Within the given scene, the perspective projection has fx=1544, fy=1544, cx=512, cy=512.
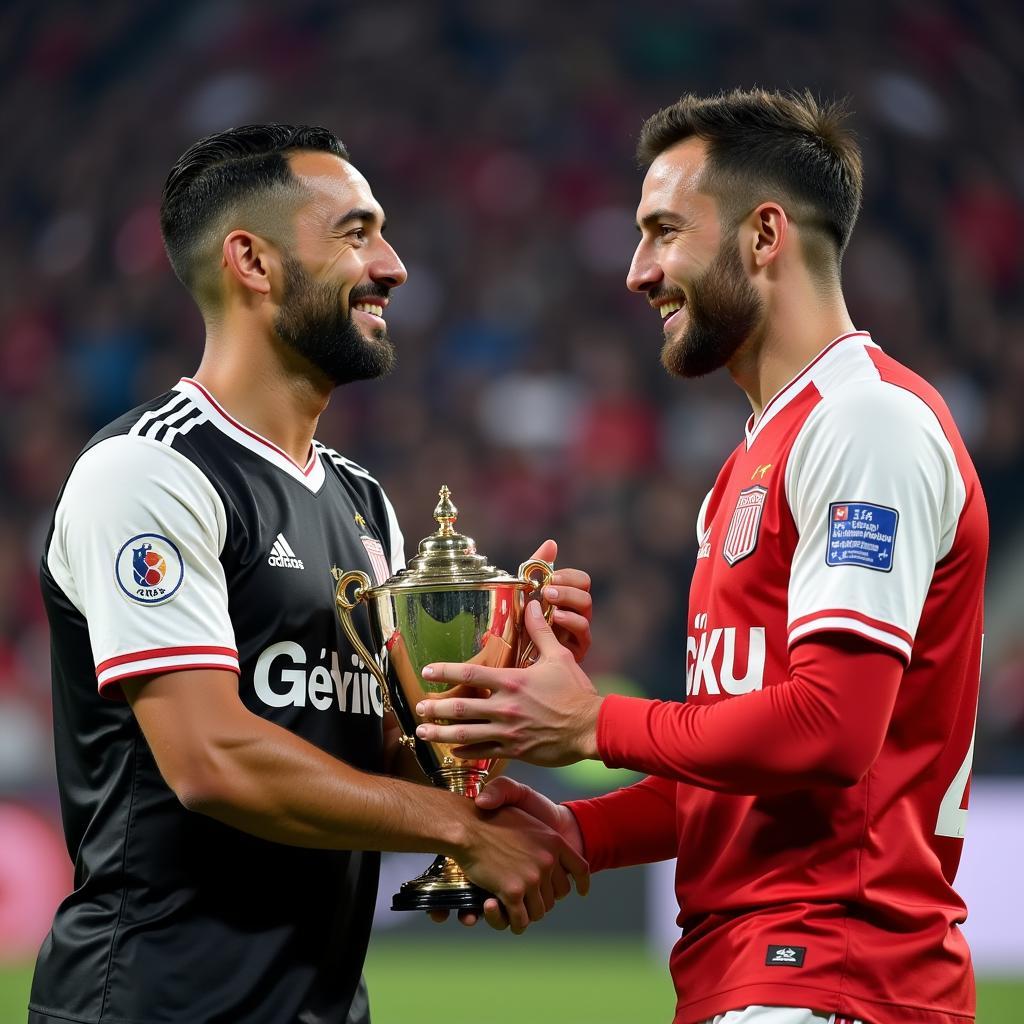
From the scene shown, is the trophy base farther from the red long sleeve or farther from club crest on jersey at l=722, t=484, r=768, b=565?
club crest on jersey at l=722, t=484, r=768, b=565

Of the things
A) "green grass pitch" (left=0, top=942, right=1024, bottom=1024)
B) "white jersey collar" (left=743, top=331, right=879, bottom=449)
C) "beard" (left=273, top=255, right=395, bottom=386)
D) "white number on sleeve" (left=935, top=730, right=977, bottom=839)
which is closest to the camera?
"white number on sleeve" (left=935, top=730, right=977, bottom=839)

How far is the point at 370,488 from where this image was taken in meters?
3.36

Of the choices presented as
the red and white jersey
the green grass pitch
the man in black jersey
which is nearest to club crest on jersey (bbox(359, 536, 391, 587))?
the man in black jersey

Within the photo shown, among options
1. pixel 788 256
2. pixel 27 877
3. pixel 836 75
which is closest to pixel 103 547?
pixel 788 256

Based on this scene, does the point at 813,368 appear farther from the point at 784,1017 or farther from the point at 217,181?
the point at 217,181

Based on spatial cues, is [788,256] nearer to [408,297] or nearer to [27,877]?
[27,877]

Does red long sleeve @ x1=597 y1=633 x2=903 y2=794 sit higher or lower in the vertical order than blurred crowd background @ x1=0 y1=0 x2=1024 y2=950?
lower

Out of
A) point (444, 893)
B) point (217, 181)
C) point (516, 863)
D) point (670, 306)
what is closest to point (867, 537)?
point (670, 306)

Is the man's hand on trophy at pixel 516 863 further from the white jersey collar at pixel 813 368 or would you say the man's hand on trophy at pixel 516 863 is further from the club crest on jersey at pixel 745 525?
the white jersey collar at pixel 813 368

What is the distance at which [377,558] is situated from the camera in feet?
10.4

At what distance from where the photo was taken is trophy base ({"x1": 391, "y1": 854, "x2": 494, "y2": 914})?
2803 millimetres

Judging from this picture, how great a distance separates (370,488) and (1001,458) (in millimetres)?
7360

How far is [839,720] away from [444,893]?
2.89ft

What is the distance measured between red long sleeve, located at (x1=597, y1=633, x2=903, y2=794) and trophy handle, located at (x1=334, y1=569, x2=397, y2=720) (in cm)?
66
